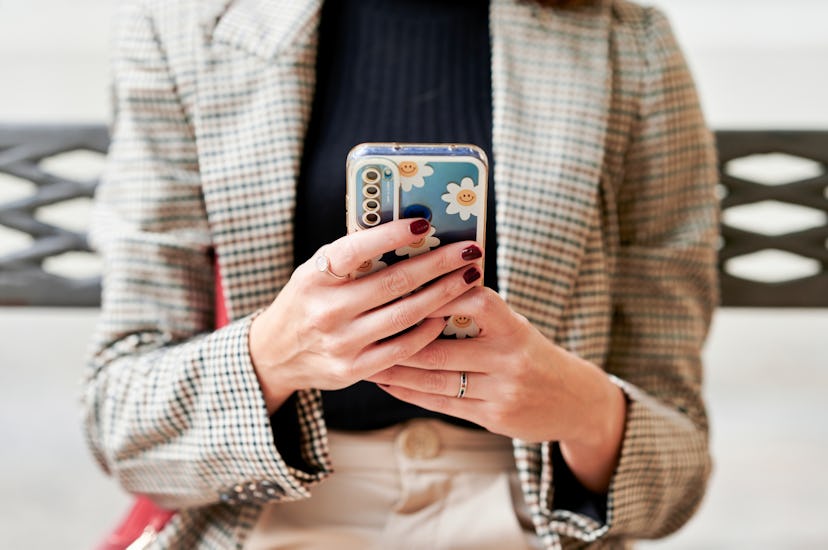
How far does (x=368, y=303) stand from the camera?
1.65ft

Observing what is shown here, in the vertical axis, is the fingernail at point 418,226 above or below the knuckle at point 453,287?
above

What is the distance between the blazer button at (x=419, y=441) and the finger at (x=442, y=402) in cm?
12

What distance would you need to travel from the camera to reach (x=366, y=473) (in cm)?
72

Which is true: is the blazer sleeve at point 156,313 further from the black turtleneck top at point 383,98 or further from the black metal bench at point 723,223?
the black metal bench at point 723,223

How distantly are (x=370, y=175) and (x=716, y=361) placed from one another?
1640mm

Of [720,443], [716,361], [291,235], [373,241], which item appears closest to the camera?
[373,241]

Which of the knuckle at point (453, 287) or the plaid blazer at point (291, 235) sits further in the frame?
the plaid blazer at point (291, 235)

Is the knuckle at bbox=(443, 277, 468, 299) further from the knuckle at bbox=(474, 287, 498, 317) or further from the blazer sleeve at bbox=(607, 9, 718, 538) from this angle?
the blazer sleeve at bbox=(607, 9, 718, 538)

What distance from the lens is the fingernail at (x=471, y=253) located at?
50 cm

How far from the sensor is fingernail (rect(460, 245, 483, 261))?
498 mm

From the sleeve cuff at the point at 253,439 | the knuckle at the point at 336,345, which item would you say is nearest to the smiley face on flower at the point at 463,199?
the knuckle at the point at 336,345

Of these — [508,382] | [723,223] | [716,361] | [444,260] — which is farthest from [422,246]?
[716,361]

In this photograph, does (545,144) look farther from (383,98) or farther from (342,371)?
(342,371)

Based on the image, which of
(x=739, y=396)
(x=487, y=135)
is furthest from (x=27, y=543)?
(x=739, y=396)
